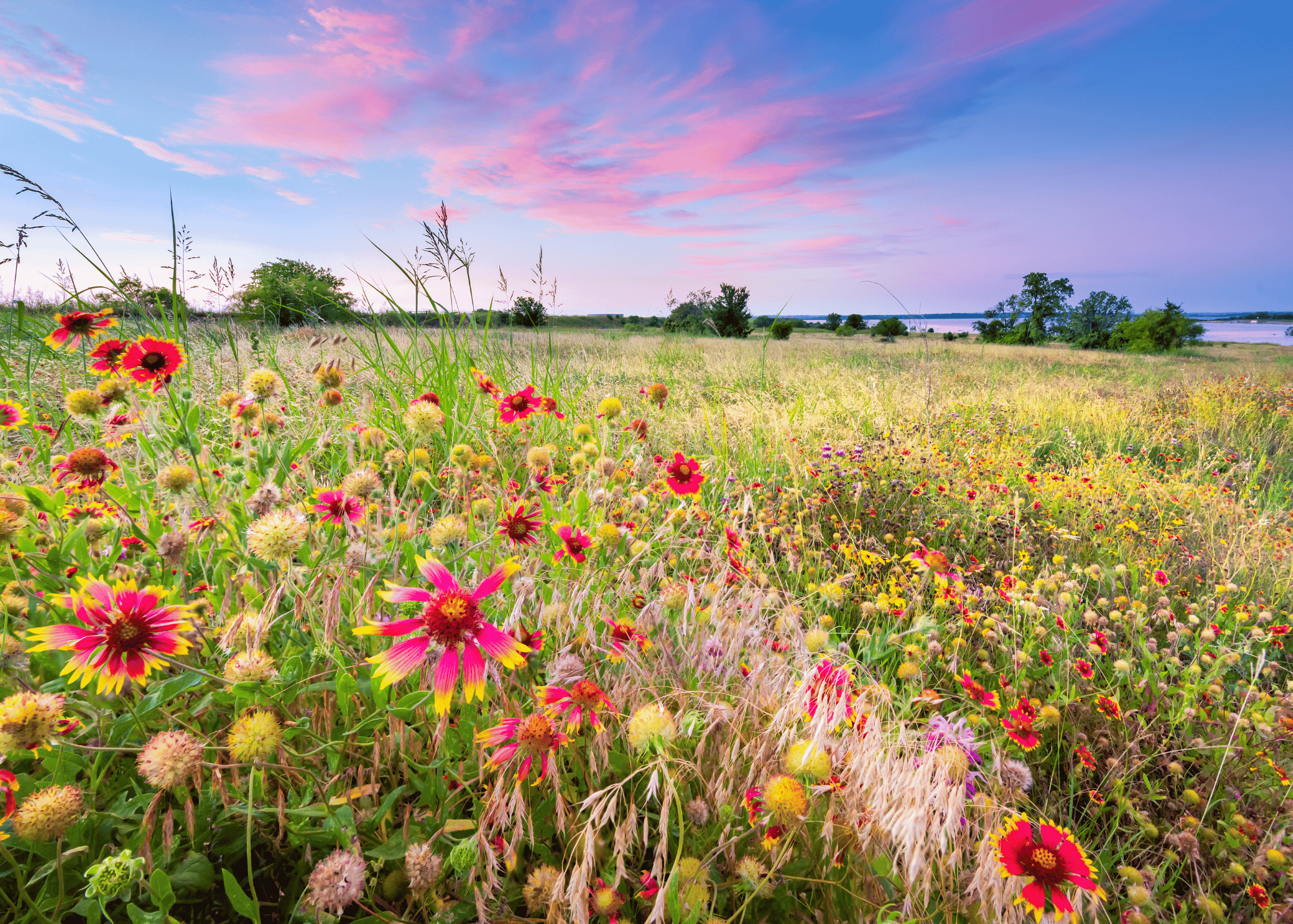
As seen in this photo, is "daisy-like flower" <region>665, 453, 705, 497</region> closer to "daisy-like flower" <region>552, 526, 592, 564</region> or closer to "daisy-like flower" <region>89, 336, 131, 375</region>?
"daisy-like flower" <region>552, 526, 592, 564</region>

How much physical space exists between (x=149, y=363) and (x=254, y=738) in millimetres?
1128

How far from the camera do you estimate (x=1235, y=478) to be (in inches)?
171

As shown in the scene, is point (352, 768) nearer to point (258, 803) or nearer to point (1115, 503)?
point (258, 803)

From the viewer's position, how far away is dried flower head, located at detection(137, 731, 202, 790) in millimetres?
692

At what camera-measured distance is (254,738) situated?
0.78 meters

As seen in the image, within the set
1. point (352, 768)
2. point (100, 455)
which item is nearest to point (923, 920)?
point (352, 768)

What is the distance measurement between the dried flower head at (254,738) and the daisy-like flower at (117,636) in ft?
0.47

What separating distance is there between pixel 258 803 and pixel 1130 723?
93.4 inches

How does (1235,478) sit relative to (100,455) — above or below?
below

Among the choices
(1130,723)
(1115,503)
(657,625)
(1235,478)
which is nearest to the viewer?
(657,625)

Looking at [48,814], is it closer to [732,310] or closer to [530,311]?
[530,311]

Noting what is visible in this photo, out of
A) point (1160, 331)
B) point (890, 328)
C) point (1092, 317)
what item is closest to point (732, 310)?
point (890, 328)

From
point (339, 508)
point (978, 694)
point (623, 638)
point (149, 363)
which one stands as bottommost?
point (978, 694)

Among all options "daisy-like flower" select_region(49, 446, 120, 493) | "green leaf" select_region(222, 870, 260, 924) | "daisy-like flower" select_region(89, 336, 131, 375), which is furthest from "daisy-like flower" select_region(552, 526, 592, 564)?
"daisy-like flower" select_region(89, 336, 131, 375)
